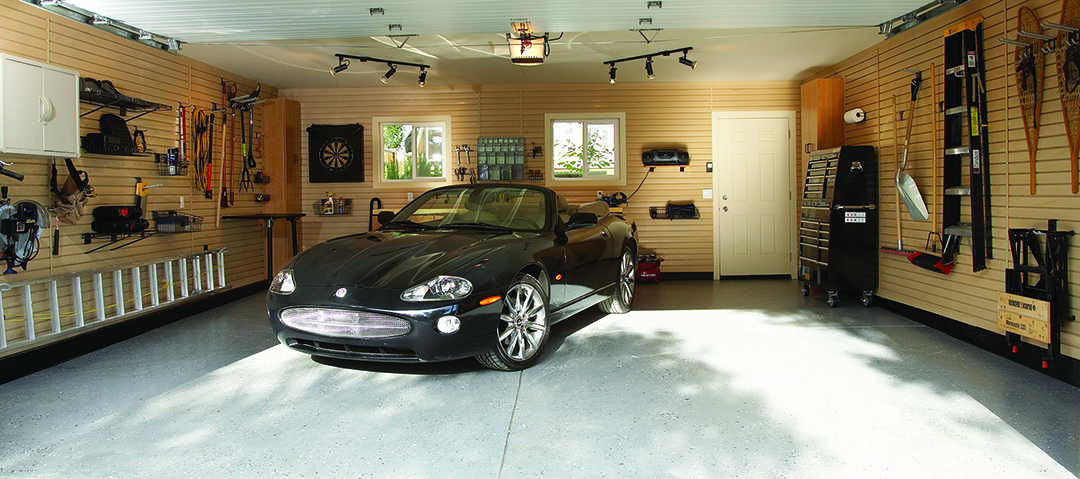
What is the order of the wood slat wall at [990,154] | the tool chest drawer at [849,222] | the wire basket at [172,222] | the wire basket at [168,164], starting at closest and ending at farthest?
the wood slat wall at [990,154] < the wire basket at [172,222] < the wire basket at [168,164] < the tool chest drawer at [849,222]

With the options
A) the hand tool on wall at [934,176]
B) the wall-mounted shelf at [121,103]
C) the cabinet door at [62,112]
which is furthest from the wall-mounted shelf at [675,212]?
the cabinet door at [62,112]

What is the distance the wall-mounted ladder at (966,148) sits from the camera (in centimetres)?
432

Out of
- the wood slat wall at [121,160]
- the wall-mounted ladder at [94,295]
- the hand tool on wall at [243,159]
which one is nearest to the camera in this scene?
the wall-mounted ladder at [94,295]

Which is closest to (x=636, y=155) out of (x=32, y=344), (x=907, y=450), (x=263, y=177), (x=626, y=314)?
(x=626, y=314)

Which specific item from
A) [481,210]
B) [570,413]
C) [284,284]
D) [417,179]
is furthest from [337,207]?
[570,413]

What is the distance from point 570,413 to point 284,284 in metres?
1.83

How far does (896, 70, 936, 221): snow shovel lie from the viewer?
516cm

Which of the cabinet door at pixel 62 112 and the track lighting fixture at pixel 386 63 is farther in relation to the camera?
the track lighting fixture at pixel 386 63

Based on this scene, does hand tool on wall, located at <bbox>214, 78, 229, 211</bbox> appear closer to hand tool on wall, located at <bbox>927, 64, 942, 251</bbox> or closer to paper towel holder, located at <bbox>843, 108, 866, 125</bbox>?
paper towel holder, located at <bbox>843, 108, 866, 125</bbox>

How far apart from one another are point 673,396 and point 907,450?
1091 mm

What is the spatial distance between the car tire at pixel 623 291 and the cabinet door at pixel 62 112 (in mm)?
4234

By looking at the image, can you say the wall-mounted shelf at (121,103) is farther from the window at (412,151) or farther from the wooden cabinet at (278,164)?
the window at (412,151)

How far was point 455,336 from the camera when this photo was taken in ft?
10.6

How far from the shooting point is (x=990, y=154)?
4.35m
